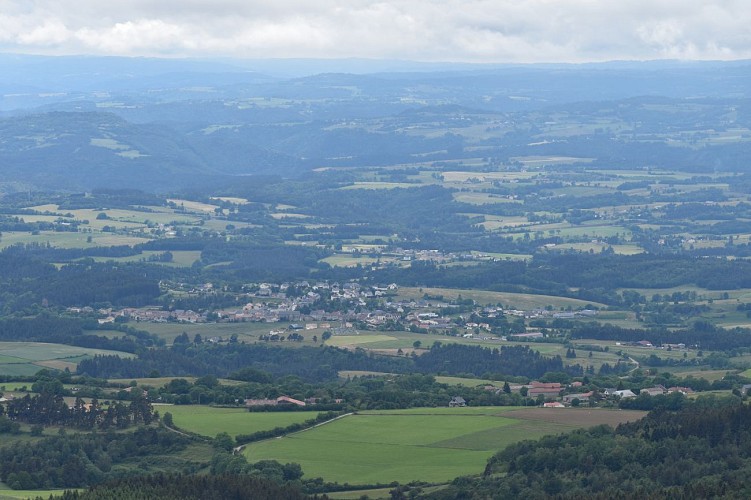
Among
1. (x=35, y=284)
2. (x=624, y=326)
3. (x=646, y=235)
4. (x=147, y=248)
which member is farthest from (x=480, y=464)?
(x=646, y=235)

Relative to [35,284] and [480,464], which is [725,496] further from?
[35,284]

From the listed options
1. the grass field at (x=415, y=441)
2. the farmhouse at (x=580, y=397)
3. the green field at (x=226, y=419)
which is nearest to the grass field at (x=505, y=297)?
the farmhouse at (x=580, y=397)

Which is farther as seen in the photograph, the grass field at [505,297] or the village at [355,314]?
the grass field at [505,297]

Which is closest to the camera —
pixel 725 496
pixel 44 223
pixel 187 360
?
pixel 725 496

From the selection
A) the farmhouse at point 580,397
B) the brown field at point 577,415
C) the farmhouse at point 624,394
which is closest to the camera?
the brown field at point 577,415

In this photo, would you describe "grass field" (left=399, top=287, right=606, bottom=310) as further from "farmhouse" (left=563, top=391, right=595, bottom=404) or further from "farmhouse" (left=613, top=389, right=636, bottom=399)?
"farmhouse" (left=613, top=389, right=636, bottom=399)

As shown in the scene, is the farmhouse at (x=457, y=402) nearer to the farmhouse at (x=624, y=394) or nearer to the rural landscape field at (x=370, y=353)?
the rural landscape field at (x=370, y=353)
